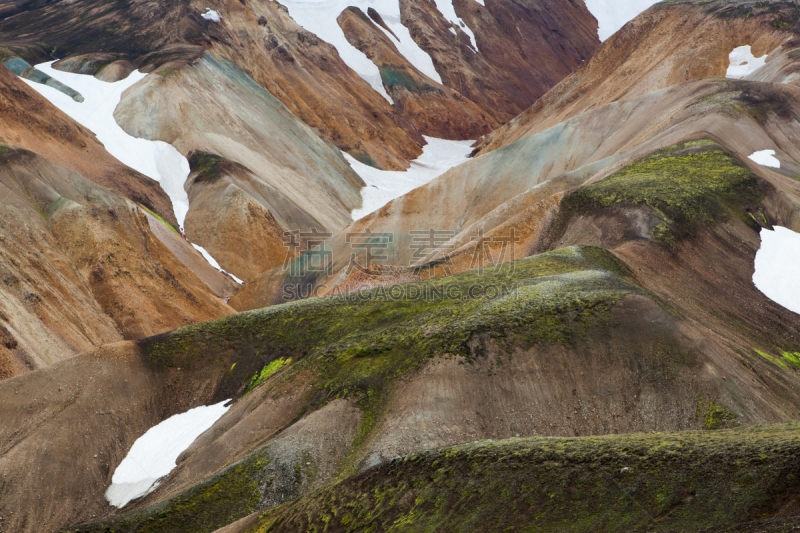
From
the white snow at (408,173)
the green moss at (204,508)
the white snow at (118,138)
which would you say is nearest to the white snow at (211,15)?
the white snow at (118,138)

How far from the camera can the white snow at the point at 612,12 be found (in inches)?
6073

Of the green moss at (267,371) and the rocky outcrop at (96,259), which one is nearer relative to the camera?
the green moss at (267,371)

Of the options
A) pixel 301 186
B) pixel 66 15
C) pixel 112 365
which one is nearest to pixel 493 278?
pixel 112 365

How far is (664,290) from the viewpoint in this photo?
26328 mm

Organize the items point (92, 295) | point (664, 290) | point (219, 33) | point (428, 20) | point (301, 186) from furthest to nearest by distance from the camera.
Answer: point (428, 20)
point (219, 33)
point (301, 186)
point (92, 295)
point (664, 290)

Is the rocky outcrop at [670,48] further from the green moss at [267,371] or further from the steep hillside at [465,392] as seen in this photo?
the green moss at [267,371]

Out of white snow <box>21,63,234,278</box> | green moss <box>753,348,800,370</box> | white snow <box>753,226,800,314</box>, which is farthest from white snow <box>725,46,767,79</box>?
white snow <box>21,63,234,278</box>

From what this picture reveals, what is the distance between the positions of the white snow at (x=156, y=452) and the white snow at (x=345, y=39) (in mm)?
81901

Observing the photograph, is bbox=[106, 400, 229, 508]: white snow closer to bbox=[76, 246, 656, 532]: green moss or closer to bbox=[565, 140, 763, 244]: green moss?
bbox=[76, 246, 656, 532]: green moss

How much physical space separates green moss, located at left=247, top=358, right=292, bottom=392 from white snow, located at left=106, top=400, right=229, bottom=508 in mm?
1050

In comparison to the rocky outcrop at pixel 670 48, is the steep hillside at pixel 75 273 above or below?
below

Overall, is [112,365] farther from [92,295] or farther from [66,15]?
[66,15]

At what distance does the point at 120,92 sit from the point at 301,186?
18.3 meters

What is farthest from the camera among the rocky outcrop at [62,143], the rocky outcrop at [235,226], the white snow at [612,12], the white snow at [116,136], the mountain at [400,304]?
the white snow at [612,12]
